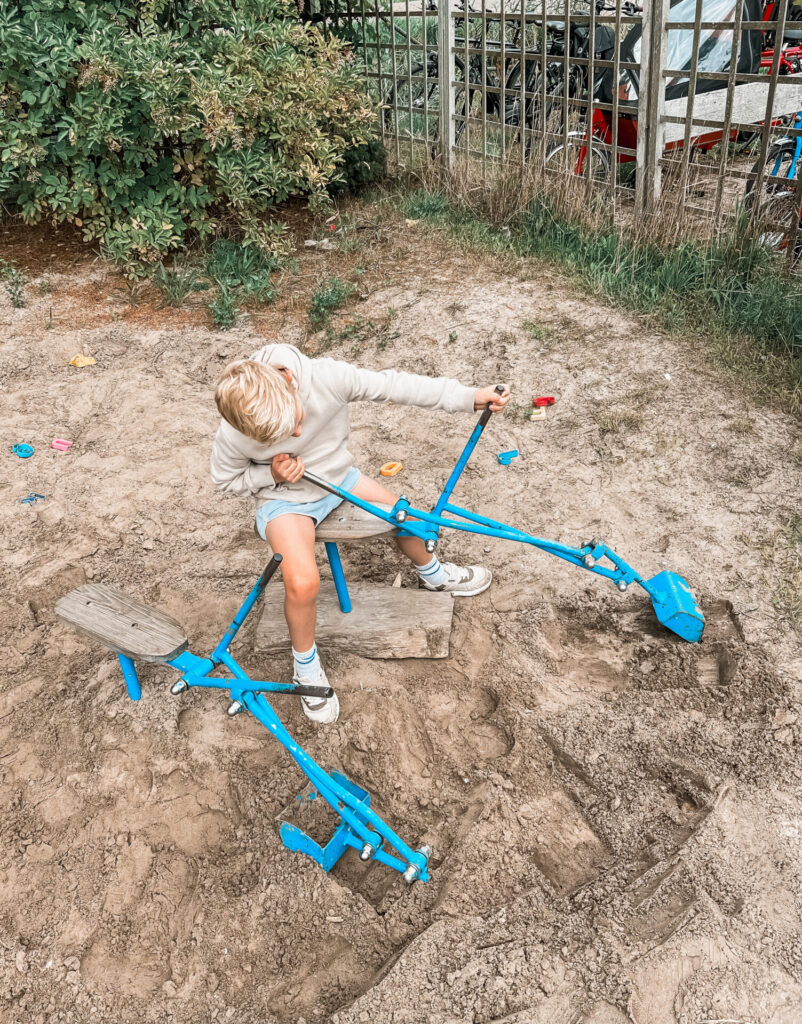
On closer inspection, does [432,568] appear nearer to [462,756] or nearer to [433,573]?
[433,573]

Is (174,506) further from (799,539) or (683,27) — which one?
(683,27)

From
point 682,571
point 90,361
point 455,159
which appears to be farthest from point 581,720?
point 455,159

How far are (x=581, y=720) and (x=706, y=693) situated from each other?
41 centimetres

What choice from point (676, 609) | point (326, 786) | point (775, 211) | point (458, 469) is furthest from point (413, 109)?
point (326, 786)

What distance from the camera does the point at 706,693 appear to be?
2.52 m

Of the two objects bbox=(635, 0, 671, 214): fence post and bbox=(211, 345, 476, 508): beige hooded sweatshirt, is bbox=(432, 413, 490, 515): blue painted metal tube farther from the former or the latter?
bbox=(635, 0, 671, 214): fence post

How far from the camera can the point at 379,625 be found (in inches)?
109

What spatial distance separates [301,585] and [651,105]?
152 inches

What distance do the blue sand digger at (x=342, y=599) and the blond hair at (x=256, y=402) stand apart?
0.56 ft

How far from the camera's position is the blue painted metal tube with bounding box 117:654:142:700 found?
2555 mm

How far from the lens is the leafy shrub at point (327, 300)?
4.86m

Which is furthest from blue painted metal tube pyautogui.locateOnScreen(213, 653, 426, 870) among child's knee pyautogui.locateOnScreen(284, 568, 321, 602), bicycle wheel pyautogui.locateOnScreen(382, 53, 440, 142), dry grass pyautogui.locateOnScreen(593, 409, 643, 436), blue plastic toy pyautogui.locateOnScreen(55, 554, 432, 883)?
bicycle wheel pyautogui.locateOnScreen(382, 53, 440, 142)

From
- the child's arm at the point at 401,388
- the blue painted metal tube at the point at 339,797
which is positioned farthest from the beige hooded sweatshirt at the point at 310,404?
the blue painted metal tube at the point at 339,797

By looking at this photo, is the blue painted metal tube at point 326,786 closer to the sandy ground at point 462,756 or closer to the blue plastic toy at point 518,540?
the sandy ground at point 462,756
